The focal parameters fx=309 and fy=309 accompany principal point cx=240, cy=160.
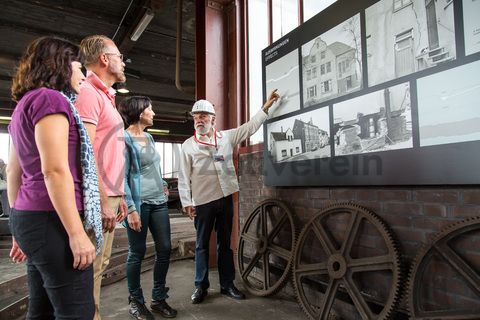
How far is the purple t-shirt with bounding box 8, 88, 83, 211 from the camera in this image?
1000 mm

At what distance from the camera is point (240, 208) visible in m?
3.29

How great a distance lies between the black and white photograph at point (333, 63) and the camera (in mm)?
1978

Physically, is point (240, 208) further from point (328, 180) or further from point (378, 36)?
point (378, 36)

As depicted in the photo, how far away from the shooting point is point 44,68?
3.57 ft

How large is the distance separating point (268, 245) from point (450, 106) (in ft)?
5.81

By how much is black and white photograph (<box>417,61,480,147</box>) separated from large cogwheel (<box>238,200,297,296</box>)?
1.26m

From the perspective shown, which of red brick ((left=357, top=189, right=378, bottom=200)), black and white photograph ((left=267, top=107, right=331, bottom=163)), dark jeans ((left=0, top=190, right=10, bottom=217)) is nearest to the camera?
red brick ((left=357, top=189, right=378, bottom=200))

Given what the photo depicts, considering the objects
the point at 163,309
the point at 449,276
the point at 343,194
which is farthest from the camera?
the point at 163,309

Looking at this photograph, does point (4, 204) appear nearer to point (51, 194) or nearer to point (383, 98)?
point (51, 194)

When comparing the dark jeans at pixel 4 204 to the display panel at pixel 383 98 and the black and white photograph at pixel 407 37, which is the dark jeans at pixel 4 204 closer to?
the display panel at pixel 383 98

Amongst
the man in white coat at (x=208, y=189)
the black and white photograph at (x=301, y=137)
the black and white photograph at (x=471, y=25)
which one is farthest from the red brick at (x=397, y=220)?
the man in white coat at (x=208, y=189)

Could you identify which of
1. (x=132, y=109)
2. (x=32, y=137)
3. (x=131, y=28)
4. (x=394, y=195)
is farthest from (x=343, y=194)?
(x=131, y=28)

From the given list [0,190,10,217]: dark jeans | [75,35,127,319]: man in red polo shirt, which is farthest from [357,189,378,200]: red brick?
[0,190,10,217]: dark jeans

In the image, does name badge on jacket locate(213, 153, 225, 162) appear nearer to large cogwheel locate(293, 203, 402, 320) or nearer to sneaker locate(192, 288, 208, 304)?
large cogwheel locate(293, 203, 402, 320)
